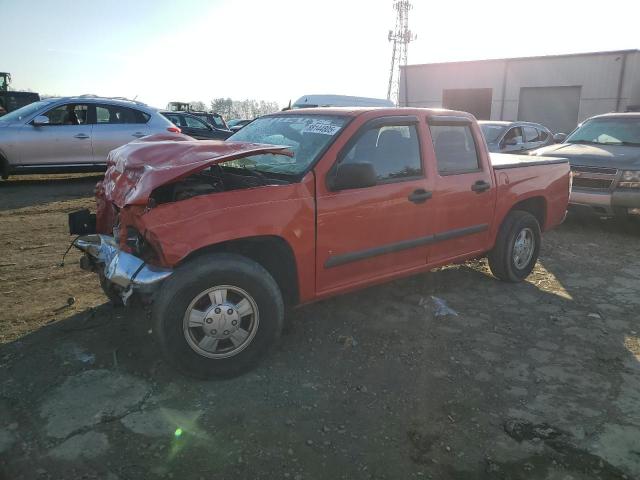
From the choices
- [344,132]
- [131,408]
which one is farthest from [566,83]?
[131,408]

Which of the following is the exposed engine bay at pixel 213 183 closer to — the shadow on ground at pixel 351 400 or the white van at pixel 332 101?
the shadow on ground at pixel 351 400

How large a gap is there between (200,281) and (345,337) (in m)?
1.34

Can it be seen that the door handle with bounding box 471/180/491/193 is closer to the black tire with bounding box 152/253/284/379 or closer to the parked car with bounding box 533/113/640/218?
the black tire with bounding box 152/253/284/379

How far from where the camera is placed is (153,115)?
10844mm

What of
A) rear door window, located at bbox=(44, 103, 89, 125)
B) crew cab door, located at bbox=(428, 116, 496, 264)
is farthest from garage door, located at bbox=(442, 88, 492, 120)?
crew cab door, located at bbox=(428, 116, 496, 264)

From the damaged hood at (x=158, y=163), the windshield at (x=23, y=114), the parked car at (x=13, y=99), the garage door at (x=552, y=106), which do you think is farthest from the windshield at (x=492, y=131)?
the garage door at (x=552, y=106)

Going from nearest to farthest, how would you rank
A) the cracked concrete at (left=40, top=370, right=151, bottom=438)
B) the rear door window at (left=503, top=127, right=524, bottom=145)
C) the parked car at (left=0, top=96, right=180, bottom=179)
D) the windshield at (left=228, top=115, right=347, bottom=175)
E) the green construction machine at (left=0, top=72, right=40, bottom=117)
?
1. the cracked concrete at (left=40, top=370, right=151, bottom=438)
2. the windshield at (left=228, top=115, right=347, bottom=175)
3. the parked car at (left=0, top=96, right=180, bottom=179)
4. the rear door window at (left=503, top=127, right=524, bottom=145)
5. the green construction machine at (left=0, top=72, right=40, bottom=117)

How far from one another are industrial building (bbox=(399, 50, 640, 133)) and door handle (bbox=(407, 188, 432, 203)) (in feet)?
73.4

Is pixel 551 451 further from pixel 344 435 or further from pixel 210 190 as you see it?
pixel 210 190

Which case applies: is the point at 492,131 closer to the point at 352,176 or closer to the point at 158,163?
the point at 352,176

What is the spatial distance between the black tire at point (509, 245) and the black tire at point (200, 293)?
8.84ft

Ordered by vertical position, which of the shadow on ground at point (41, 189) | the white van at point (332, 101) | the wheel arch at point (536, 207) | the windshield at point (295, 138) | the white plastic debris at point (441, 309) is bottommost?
the white plastic debris at point (441, 309)

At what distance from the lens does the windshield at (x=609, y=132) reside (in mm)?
8141

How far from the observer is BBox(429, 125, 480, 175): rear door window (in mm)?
4316
